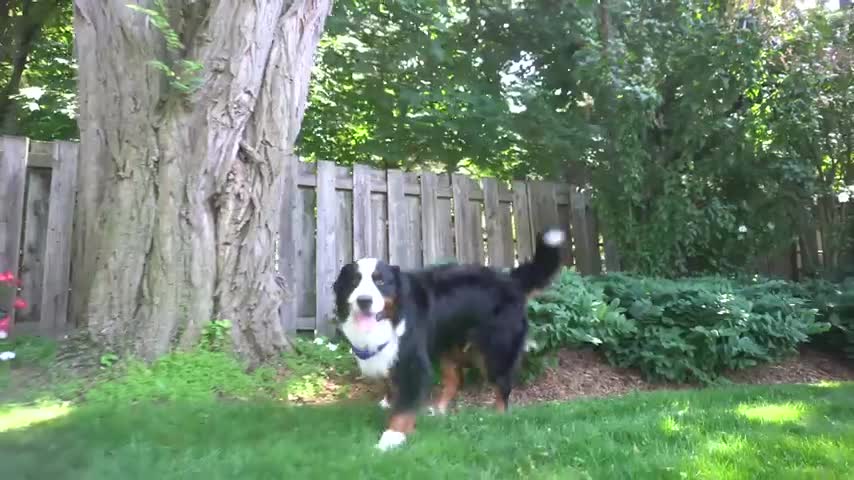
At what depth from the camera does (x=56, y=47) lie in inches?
388

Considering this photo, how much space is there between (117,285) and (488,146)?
5.34 m

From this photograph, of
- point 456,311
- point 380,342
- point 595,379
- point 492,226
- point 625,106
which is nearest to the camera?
point 380,342

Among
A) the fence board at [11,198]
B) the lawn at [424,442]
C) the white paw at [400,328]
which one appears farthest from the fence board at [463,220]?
the fence board at [11,198]

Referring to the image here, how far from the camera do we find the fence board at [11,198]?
584 centimetres

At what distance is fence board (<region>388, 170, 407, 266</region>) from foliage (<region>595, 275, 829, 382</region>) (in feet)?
7.27

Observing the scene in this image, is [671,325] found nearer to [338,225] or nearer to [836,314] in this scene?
[836,314]

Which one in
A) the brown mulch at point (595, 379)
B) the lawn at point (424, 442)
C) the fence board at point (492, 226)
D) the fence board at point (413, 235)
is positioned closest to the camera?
the lawn at point (424, 442)

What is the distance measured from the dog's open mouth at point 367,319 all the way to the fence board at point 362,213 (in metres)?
2.84

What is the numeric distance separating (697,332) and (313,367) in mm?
3542

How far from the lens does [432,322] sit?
4.92m

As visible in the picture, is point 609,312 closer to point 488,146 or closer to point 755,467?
point 755,467

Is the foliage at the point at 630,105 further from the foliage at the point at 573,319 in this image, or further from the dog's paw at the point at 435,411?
the dog's paw at the point at 435,411

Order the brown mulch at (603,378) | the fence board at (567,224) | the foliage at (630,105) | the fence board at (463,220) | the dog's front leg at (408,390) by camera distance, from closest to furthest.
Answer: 1. the dog's front leg at (408,390)
2. the brown mulch at (603,378)
3. the foliage at (630,105)
4. the fence board at (463,220)
5. the fence board at (567,224)

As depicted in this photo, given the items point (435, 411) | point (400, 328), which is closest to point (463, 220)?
point (435, 411)
